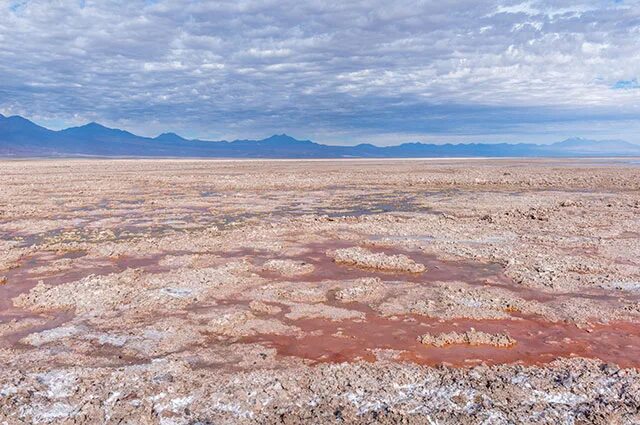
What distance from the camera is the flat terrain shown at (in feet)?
16.8

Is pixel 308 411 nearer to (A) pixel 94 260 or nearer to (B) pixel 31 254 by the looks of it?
(A) pixel 94 260

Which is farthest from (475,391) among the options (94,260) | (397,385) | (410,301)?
(94,260)

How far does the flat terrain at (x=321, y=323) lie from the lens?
16.8 ft

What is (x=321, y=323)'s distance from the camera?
7.62 meters

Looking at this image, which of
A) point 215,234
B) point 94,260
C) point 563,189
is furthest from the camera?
point 563,189

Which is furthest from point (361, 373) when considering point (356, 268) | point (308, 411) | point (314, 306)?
point (356, 268)

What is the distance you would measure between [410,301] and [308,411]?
4027 millimetres

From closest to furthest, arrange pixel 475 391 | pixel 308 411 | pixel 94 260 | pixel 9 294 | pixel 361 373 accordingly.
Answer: pixel 308 411 → pixel 475 391 → pixel 361 373 → pixel 9 294 → pixel 94 260

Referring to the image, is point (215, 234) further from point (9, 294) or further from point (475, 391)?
point (475, 391)

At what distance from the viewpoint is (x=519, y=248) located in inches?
500

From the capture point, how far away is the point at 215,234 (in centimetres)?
1489

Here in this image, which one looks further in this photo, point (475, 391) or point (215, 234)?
point (215, 234)

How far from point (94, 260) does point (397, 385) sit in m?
8.79

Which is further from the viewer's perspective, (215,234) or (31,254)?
(215,234)
